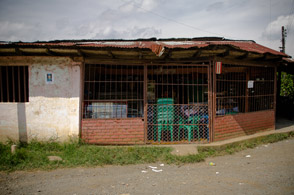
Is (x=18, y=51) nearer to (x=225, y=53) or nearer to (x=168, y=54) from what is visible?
(x=168, y=54)

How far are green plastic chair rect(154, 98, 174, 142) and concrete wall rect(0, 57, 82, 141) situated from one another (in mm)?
2428

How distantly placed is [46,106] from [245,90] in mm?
6826

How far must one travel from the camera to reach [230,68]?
7.20 meters

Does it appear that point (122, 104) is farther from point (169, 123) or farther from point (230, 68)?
point (230, 68)

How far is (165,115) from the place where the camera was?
20.9ft

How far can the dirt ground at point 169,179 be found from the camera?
12.0ft

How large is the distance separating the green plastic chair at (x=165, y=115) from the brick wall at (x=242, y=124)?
1.39m

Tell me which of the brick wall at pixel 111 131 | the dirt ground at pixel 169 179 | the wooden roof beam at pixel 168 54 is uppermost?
the wooden roof beam at pixel 168 54

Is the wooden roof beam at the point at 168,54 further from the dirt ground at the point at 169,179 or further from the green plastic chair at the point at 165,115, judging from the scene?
the dirt ground at the point at 169,179

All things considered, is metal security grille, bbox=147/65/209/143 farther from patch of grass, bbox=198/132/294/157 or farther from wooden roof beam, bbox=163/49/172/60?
wooden roof beam, bbox=163/49/172/60

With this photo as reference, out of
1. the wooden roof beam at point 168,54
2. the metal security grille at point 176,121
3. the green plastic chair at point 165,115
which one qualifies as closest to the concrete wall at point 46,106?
the metal security grille at point 176,121

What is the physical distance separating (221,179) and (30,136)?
18.0 ft

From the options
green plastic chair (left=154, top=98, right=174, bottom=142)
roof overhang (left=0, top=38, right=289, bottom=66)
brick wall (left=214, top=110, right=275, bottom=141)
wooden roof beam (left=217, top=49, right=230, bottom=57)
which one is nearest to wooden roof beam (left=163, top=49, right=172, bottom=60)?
roof overhang (left=0, top=38, right=289, bottom=66)

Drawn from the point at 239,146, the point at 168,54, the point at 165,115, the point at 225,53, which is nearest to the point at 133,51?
the point at 168,54
